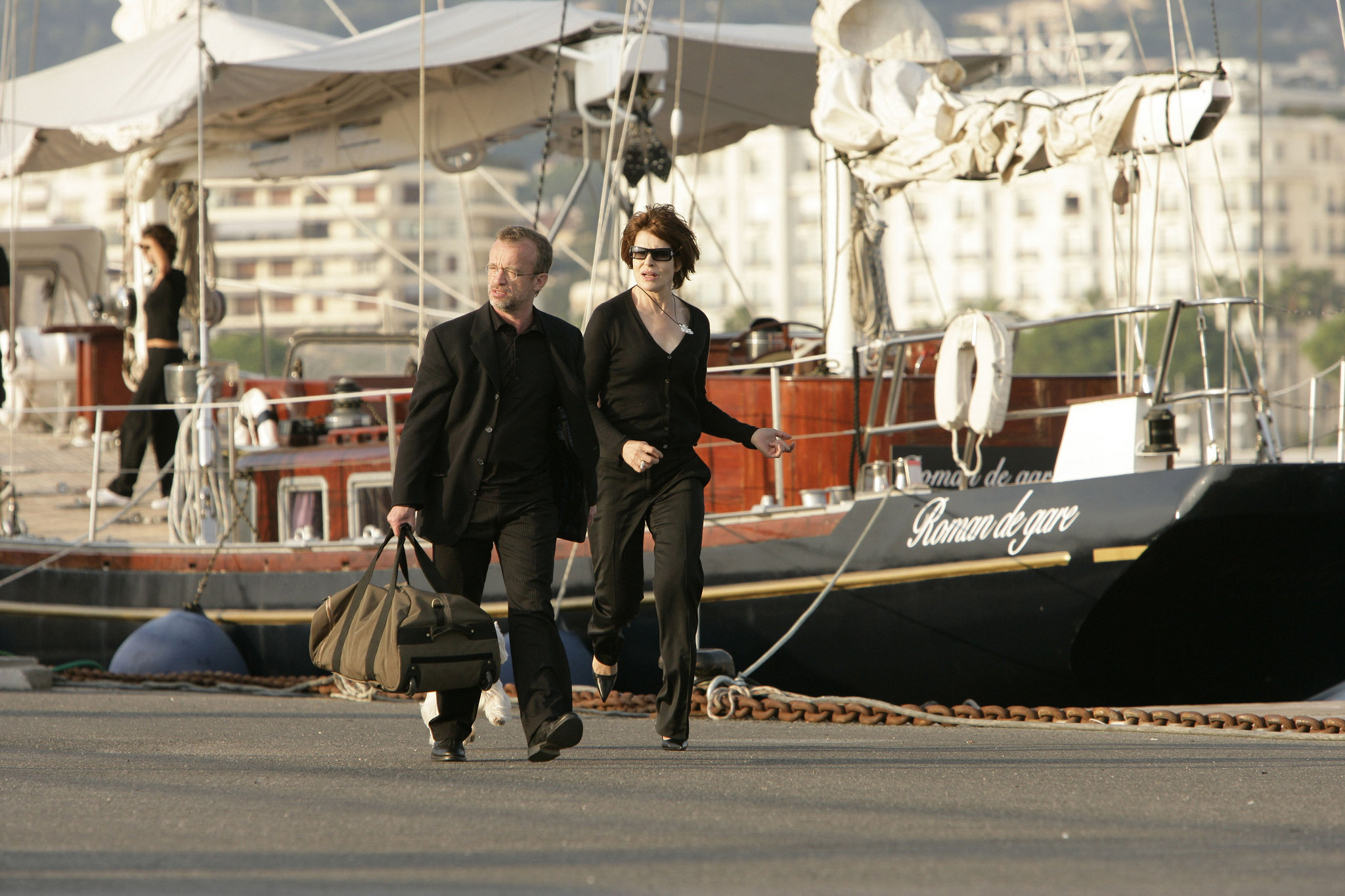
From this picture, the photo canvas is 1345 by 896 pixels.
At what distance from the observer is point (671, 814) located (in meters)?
4.18

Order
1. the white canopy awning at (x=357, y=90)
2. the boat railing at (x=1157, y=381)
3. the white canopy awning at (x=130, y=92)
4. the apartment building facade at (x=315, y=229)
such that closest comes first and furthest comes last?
the boat railing at (x=1157, y=381)
the white canopy awning at (x=130, y=92)
the white canopy awning at (x=357, y=90)
the apartment building facade at (x=315, y=229)

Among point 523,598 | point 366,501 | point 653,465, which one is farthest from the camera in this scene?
point 366,501

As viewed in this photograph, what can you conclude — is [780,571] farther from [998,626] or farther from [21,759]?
[21,759]

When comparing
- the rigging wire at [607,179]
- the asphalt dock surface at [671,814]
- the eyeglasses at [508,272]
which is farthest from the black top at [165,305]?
the eyeglasses at [508,272]

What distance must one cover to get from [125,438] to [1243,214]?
108 m

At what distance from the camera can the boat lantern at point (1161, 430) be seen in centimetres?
772

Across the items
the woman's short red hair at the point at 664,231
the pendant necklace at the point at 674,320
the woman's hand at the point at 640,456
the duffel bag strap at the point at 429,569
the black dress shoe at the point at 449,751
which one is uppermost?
the woman's short red hair at the point at 664,231

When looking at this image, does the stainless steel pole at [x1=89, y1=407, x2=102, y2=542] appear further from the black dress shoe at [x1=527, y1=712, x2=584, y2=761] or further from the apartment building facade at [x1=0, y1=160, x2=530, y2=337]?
the apartment building facade at [x1=0, y1=160, x2=530, y2=337]

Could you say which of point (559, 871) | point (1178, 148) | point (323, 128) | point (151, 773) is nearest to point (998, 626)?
point (1178, 148)

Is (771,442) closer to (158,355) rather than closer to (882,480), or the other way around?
(882,480)

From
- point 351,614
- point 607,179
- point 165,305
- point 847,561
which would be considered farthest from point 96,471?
point 351,614

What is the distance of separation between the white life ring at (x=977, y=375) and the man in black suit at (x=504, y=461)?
3.08 meters

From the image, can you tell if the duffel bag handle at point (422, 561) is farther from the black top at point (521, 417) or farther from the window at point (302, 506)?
the window at point (302, 506)

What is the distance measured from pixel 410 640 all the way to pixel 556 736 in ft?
1.75
